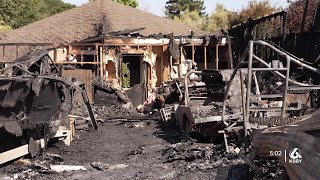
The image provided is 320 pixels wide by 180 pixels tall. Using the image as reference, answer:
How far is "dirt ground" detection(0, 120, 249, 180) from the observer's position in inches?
289

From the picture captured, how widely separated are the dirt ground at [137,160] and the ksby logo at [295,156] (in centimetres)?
234

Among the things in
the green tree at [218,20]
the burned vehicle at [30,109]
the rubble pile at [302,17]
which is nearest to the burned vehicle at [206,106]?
the burned vehicle at [30,109]

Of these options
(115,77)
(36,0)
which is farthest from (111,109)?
(36,0)

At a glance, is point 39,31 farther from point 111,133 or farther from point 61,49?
point 111,133

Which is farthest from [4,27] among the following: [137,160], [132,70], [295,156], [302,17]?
[295,156]

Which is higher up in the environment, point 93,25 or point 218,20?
point 218,20

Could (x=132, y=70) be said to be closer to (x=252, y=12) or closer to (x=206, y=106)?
(x=206, y=106)

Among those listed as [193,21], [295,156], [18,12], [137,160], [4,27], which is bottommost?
[137,160]

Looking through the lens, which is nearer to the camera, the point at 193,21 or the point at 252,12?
the point at 252,12

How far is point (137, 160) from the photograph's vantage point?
30.1ft

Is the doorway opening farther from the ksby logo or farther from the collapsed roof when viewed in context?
the ksby logo

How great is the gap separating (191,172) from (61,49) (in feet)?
46.3

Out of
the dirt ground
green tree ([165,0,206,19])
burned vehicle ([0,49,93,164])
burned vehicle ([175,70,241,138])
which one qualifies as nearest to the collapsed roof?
burned vehicle ([175,70,241,138])

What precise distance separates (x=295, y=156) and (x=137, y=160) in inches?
237
